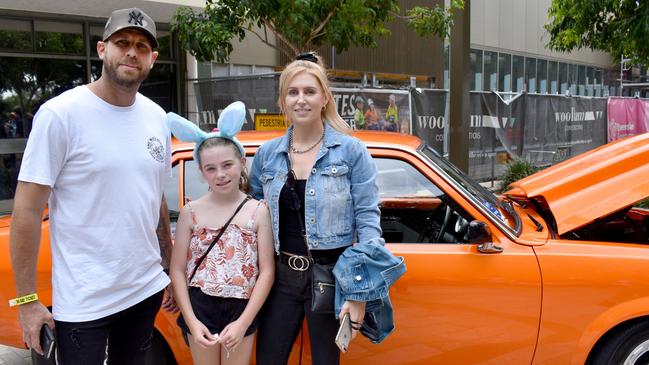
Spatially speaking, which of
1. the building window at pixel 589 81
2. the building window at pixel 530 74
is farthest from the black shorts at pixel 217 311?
the building window at pixel 589 81

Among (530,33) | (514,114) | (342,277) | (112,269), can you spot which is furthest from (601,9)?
(530,33)

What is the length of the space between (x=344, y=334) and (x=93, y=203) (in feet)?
3.47

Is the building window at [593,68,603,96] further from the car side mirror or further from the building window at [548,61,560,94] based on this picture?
the car side mirror

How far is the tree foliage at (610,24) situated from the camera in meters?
7.68

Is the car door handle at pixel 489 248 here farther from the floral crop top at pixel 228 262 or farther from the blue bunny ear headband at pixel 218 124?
the blue bunny ear headband at pixel 218 124

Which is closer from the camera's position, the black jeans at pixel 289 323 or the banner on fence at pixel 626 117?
the black jeans at pixel 289 323

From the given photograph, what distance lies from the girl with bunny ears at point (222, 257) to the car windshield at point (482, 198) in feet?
4.02

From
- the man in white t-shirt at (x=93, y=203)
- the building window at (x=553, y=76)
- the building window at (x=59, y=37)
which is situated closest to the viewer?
the man in white t-shirt at (x=93, y=203)

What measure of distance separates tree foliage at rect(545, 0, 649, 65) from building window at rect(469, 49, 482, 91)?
25.9 ft

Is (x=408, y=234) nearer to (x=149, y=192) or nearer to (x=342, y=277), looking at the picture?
(x=342, y=277)

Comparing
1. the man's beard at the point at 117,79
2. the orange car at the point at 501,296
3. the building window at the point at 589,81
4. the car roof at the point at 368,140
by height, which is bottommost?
the orange car at the point at 501,296

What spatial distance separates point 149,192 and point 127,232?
0.60 ft

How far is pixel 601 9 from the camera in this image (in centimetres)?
866

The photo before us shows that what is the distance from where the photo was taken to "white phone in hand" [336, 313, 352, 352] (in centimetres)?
225
